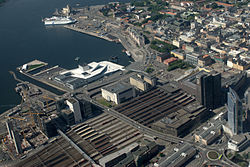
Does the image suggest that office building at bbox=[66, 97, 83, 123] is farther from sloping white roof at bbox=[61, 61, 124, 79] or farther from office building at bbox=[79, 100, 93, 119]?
sloping white roof at bbox=[61, 61, 124, 79]

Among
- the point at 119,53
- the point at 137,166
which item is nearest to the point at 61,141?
the point at 137,166

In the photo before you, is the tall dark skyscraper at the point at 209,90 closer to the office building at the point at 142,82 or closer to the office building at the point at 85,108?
the office building at the point at 142,82

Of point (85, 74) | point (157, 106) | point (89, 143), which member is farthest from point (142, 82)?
point (89, 143)

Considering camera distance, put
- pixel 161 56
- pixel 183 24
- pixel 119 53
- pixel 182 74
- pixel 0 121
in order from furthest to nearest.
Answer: pixel 183 24, pixel 119 53, pixel 161 56, pixel 182 74, pixel 0 121

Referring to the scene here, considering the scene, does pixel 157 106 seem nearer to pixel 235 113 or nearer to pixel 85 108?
pixel 85 108

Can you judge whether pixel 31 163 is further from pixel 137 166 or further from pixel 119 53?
pixel 119 53

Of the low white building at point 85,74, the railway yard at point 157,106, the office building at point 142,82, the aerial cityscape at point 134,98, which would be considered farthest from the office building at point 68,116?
the office building at point 142,82
